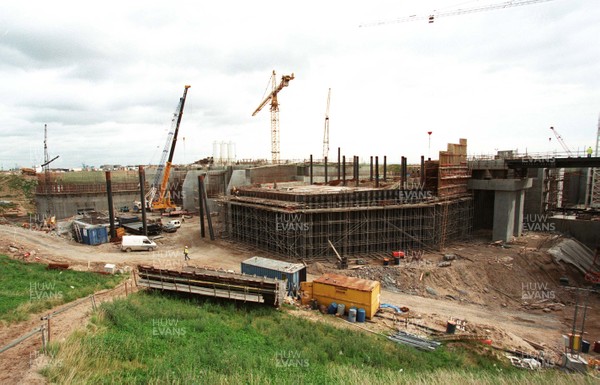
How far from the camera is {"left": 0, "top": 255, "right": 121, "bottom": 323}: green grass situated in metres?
13.9

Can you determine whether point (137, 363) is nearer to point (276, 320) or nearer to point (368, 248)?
point (276, 320)

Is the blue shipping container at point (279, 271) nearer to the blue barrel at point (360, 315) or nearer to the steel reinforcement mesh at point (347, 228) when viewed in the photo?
the blue barrel at point (360, 315)

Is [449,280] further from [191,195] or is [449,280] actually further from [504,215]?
[191,195]

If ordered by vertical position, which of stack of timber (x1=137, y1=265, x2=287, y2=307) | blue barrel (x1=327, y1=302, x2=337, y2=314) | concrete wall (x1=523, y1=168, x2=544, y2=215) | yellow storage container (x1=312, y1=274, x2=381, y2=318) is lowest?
blue barrel (x1=327, y1=302, x2=337, y2=314)

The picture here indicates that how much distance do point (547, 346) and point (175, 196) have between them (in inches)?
2256

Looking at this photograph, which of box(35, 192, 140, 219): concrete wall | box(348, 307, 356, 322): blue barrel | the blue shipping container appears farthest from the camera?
box(35, 192, 140, 219): concrete wall

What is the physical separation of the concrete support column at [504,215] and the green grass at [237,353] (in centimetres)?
2232

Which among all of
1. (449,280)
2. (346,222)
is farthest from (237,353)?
(449,280)

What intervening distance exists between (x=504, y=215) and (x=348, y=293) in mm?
23576

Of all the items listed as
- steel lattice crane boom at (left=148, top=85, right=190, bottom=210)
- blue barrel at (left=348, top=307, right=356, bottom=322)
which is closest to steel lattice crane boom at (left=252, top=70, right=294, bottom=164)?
steel lattice crane boom at (left=148, top=85, right=190, bottom=210)

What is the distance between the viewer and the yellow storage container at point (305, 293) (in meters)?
18.6

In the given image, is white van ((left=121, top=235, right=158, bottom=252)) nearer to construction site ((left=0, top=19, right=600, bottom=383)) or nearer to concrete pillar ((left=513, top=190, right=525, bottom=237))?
construction site ((left=0, top=19, right=600, bottom=383))

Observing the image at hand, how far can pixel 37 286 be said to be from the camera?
17.1 metres

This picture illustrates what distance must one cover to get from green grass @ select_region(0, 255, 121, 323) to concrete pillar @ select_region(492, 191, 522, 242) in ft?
110
